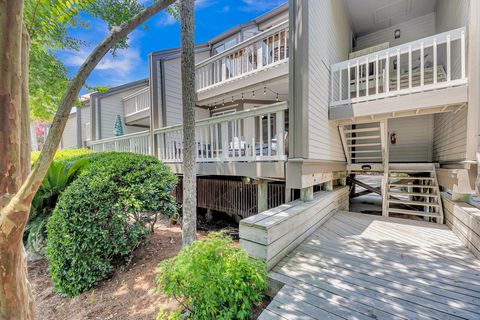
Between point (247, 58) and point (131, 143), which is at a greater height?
point (247, 58)

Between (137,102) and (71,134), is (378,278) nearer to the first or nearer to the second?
(137,102)

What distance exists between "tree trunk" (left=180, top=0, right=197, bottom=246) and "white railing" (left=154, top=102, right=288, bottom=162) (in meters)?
1.30

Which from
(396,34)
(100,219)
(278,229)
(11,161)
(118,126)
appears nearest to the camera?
(11,161)

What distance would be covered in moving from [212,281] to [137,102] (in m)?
10.3

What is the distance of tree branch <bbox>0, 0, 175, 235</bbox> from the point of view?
52.5 inches

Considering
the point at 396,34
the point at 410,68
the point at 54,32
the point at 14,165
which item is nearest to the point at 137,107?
the point at 54,32

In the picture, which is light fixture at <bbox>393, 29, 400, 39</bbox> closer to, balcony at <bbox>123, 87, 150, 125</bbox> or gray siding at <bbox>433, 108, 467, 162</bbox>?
gray siding at <bbox>433, 108, 467, 162</bbox>

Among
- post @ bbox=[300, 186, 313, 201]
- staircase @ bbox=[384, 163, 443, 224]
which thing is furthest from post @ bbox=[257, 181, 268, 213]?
staircase @ bbox=[384, 163, 443, 224]

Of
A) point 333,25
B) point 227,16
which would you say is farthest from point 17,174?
point 227,16

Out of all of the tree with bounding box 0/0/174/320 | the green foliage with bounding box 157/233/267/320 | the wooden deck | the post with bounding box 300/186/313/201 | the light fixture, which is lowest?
the wooden deck

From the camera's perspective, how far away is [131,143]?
7.33 m

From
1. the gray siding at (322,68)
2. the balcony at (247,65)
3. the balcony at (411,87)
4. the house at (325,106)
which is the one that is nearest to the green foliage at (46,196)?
the house at (325,106)

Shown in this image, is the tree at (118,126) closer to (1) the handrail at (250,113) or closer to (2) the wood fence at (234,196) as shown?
(2) the wood fence at (234,196)

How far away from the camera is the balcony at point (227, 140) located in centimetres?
394
